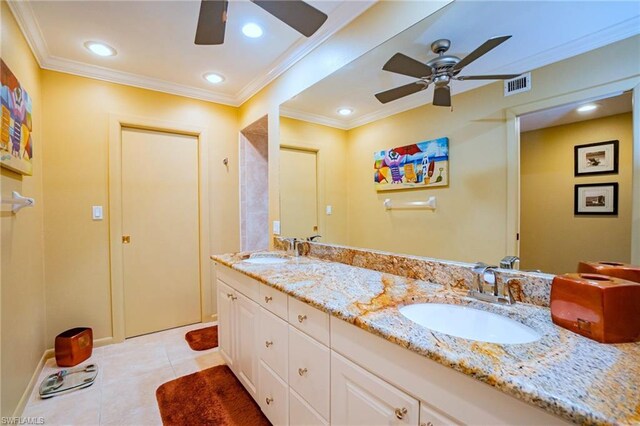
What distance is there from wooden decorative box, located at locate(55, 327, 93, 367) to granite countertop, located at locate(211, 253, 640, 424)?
212 centimetres

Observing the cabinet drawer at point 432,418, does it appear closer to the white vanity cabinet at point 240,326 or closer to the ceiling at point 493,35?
the white vanity cabinet at point 240,326

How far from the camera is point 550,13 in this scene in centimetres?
100

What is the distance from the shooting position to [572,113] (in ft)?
3.11

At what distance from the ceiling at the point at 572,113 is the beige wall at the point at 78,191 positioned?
3.02 m

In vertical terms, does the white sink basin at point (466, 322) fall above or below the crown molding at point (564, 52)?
below

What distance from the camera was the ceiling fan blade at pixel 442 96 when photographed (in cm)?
130

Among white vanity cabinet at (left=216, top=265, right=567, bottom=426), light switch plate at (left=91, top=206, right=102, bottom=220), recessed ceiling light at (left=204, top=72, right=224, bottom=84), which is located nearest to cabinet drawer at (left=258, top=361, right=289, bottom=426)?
white vanity cabinet at (left=216, top=265, right=567, bottom=426)

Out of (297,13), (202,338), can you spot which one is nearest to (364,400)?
(297,13)

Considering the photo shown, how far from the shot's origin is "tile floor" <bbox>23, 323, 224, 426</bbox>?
1.62 metres

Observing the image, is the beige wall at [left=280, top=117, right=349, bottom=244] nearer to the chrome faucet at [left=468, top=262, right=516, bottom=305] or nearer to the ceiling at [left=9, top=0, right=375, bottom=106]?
the ceiling at [left=9, top=0, right=375, bottom=106]

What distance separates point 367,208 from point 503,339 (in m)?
1.00

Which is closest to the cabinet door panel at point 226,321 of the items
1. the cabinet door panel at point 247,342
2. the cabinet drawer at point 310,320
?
the cabinet door panel at point 247,342

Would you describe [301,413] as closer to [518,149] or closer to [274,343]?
[274,343]

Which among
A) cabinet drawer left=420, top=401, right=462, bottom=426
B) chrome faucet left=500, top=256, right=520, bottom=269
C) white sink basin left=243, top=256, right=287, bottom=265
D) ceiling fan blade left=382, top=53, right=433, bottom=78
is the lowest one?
cabinet drawer left=420, top=401, right=462, bottom=426
